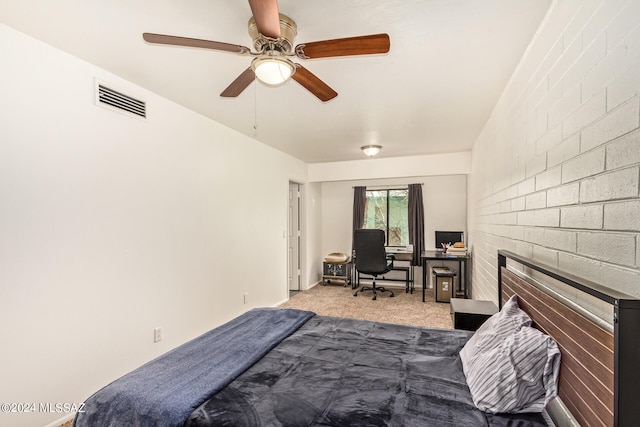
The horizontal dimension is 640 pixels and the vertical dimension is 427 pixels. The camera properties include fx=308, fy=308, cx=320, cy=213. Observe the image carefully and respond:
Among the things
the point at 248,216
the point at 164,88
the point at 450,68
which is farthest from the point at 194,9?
the point at 248,216

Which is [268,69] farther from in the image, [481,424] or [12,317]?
[12,317]

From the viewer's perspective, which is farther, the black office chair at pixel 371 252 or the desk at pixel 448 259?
the black office chair at pixel 371 252

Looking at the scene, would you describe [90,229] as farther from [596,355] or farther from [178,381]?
[596,355]

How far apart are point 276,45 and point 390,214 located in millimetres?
4897

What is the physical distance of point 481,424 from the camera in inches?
45.3

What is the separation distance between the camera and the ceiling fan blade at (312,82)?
1827 millimetres

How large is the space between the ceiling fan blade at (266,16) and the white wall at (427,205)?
4.82 meters

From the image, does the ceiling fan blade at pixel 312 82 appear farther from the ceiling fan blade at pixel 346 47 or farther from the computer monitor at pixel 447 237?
the computer monitor at pixel 447 237

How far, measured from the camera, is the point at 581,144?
122 cm

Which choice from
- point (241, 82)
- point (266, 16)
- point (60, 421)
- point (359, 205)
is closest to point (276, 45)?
point (266, 16)

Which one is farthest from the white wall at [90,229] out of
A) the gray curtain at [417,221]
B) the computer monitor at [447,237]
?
the computer monitor at [447,237]

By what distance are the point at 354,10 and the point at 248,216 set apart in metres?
2.88

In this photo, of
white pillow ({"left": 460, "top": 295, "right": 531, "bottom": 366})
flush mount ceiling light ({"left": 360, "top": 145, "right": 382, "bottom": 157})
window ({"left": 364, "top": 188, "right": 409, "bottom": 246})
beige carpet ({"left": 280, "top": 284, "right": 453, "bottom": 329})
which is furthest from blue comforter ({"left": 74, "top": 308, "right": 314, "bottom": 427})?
window ({"left": 364, "top": 188, "right": 409, "bottom": 246})

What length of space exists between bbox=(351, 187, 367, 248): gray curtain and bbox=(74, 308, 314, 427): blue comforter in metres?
4.32
